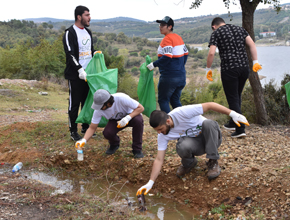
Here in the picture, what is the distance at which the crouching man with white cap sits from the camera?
3.37 m

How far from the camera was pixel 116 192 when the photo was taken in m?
3.43

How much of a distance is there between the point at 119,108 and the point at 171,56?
3.62 feet

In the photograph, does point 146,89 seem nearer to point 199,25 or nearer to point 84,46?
point 84,46

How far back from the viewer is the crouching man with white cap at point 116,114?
337 centimetres

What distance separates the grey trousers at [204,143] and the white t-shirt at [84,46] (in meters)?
2.09

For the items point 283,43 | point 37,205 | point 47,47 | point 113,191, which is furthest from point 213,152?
point 283,43

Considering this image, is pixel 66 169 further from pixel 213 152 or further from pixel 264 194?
pixel 264 194

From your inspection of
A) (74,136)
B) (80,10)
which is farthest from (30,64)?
(80,10)

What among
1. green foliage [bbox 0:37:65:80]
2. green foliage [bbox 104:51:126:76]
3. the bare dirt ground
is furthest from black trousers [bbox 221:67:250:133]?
green foliage [bbox 104:51:126:76]

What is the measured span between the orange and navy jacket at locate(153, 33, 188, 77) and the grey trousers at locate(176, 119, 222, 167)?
1.36m

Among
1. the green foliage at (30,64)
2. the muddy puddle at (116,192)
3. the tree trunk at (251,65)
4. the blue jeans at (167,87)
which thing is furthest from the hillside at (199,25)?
the green foliage at (30,64)

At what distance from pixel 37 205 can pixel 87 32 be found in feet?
8.61

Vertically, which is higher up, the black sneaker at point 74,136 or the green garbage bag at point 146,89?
the green garbage bag at point 146,89

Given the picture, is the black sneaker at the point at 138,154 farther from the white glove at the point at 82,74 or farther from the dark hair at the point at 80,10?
the dark hair at the point at 80,10
